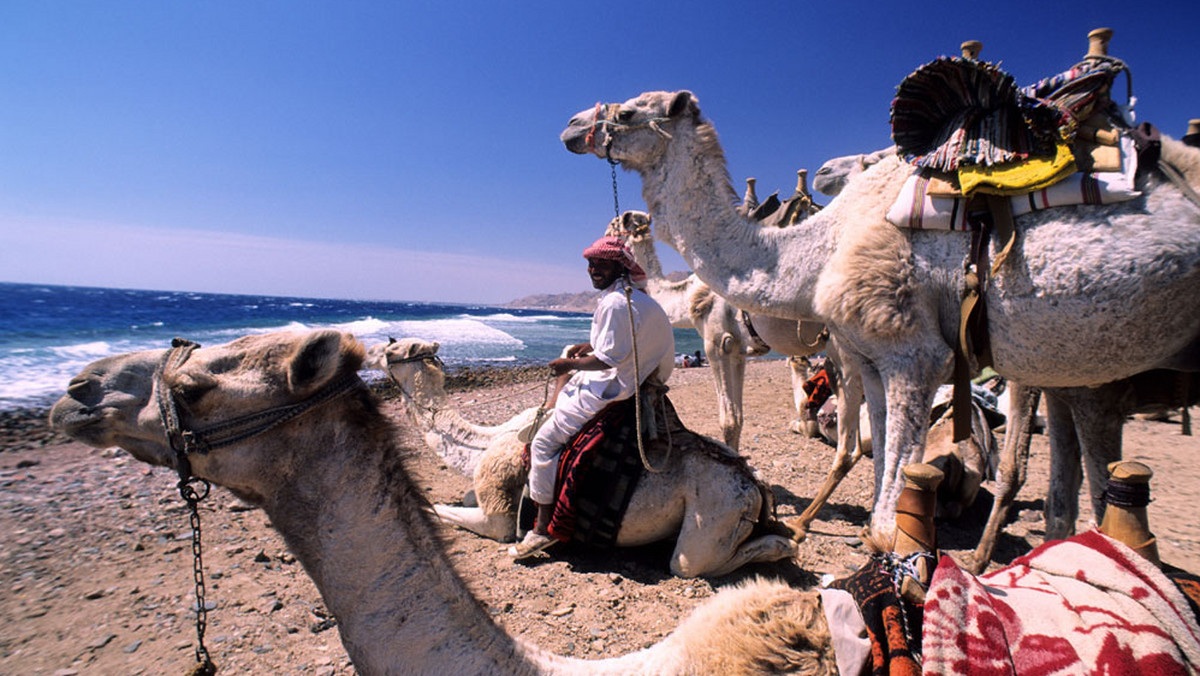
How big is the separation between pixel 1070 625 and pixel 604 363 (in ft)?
8.45

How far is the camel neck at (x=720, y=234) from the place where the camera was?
3.63m

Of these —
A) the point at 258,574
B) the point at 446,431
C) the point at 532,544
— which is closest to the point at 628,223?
the point at 446,431

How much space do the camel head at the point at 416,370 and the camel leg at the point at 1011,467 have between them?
15.3 feet

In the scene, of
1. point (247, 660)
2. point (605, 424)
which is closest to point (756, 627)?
point (605, 424)

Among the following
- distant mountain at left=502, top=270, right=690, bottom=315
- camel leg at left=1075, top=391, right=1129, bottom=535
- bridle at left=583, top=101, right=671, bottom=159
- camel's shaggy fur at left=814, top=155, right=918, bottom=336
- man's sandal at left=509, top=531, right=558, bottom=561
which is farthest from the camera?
distant mountain at left=502, top=270, right=690, bottom=315

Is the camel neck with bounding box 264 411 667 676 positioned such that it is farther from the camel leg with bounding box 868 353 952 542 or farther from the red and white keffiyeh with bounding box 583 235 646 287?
the red and white keffiyeh with bounding box 583 235 646 287

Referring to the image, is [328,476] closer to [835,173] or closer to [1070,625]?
[1070,625]

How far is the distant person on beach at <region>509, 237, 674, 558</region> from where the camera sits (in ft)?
11.6

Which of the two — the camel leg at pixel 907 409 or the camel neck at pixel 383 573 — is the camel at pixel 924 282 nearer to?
the camel leg at pixel 907 409

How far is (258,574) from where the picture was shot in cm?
396

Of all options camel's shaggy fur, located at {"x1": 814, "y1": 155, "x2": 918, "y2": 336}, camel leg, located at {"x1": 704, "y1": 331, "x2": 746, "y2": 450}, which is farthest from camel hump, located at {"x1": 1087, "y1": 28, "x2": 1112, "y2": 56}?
camel leg, located at {"x1": 704, "y1": 331, "x2": 746, "y2": 450}

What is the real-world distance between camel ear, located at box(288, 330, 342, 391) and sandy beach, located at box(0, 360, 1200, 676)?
1.39 feet

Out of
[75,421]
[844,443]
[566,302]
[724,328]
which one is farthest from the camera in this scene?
[566,302]

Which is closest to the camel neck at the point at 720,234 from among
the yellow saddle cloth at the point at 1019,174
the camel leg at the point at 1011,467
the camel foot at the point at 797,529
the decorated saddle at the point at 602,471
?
the yellow saddle cloth at the point at 1019,174
